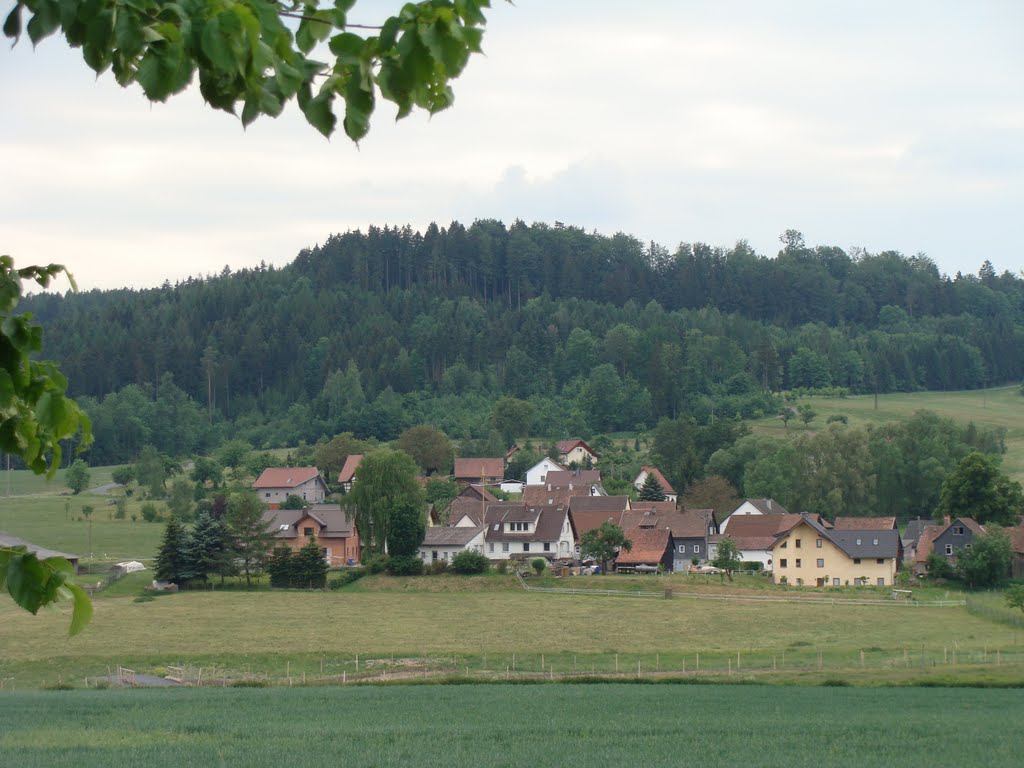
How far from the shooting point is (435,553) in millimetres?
72438

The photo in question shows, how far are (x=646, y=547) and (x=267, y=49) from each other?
69.8 metres

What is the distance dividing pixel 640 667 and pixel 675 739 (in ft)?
57.5

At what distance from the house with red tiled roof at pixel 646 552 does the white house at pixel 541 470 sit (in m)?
34.1

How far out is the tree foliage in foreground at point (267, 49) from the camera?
13.1 ft

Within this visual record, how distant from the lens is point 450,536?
241 ft

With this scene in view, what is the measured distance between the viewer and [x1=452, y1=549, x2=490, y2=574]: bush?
217 ft

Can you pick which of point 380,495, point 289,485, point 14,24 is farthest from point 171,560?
point 14,24

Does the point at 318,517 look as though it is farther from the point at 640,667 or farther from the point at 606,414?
the point at 606,414

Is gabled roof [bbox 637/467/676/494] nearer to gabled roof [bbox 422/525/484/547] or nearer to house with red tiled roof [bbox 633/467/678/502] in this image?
house with red tiled roof [bbox 633/467/678/502]

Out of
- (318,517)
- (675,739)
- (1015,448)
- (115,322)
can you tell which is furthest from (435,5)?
(115,322)

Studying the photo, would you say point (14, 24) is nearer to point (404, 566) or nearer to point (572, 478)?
point (404, 566)

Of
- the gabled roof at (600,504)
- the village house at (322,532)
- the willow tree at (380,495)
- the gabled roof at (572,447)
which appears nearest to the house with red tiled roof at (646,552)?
the gabled roof at (600,504)

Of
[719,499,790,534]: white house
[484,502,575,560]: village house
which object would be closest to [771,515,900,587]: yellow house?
[484,502,575,560]: village house

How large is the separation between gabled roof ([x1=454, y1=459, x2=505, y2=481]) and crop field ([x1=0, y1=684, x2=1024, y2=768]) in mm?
77446
